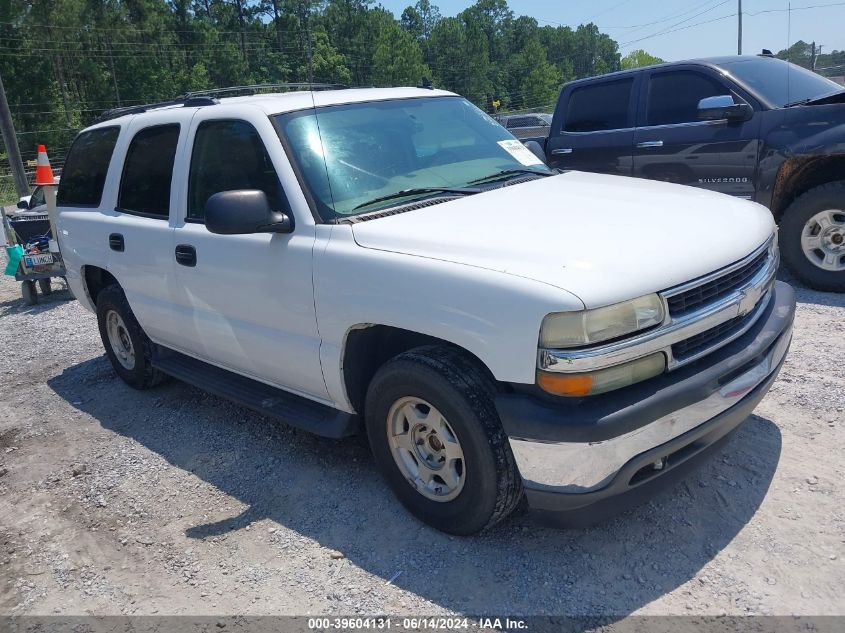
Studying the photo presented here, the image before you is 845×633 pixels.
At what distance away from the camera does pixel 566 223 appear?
117 inches

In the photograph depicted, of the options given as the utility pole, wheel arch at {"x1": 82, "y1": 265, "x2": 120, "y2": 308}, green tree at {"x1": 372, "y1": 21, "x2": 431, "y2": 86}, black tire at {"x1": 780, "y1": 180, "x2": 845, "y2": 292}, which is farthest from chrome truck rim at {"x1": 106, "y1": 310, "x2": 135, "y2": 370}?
green tree at {"x1": 372, "y1": 21, "x2": 431, "y2": 86}

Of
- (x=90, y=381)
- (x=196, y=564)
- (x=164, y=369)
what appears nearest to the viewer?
(x=196, y=564)

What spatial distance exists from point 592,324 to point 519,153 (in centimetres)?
203

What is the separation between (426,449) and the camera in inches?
123

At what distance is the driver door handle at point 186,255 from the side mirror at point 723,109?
15.0 ft

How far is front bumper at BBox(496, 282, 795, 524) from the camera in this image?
96.9 inches

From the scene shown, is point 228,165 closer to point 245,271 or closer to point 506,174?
point 245,271

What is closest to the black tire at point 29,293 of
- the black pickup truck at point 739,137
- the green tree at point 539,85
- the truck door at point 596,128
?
the truck door at point 596,128

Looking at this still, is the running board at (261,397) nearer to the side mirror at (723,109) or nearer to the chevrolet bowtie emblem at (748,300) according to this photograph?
the chevrolet bowtie emblem at (748,300)

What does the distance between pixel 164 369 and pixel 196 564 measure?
6.21 ft

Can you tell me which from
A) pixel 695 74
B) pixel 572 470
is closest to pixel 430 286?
pixel 572 470

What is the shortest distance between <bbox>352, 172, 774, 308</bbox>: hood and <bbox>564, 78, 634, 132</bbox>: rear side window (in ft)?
12.9

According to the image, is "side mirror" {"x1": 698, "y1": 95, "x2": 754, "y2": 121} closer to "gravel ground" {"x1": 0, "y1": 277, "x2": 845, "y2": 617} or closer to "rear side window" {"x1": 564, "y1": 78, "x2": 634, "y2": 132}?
"rear side window" {"x1": 564, "y1": 78, "x2": 634, "y2": 132}

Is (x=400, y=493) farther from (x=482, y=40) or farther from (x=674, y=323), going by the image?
(x=482, y=40)
